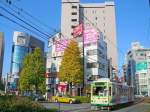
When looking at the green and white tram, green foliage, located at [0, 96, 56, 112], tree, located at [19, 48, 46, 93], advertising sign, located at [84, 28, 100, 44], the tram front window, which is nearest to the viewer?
green foliage, located at [0, 96, 56, 112]

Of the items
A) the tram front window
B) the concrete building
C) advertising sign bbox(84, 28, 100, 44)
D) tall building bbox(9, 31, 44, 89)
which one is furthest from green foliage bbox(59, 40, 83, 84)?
tall building bbox(9, 31, 44, 89)

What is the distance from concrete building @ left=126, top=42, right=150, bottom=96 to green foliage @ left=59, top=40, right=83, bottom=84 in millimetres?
60834

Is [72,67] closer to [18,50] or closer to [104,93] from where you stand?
[104,93]

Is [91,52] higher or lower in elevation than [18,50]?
lower

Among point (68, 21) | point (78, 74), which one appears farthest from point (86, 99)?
point (68, 21)

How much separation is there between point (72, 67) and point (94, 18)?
5465 cm

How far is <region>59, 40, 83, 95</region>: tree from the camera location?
58375mm

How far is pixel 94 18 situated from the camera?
363 feet

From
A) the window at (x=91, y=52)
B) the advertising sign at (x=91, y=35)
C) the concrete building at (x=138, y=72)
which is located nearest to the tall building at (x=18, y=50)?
the concrete building at (x=138, y=72)

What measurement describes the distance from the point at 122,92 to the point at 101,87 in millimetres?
5864

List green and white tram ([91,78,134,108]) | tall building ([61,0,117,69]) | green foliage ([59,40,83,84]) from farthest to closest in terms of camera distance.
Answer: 1. tall building ([61,0,117,69])
2. green foliage ([59,40,83,84])
3. green and white tram ([91,78,134,108])

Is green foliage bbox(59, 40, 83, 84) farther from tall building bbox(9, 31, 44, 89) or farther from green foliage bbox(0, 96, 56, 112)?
tall building bbox(9, 31, 44, 89)

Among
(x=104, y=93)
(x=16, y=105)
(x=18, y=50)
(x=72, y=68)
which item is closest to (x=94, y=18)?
(x=18, y=50)

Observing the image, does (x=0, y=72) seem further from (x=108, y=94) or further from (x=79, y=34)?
(x=108, y=94)
